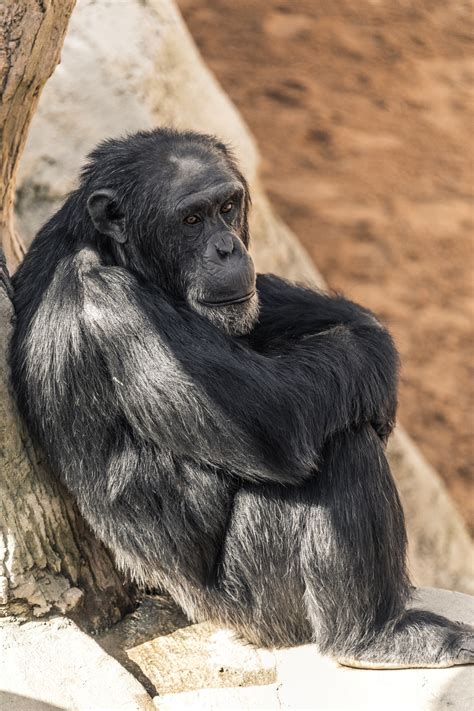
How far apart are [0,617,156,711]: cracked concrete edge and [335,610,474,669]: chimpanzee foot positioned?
940 millimetres

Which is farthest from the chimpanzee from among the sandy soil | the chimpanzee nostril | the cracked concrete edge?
the sandy soil

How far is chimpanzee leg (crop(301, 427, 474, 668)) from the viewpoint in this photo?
4273 millimetres

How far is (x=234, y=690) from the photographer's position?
426 centimetres

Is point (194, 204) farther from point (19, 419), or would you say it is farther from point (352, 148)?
point (352, 148)

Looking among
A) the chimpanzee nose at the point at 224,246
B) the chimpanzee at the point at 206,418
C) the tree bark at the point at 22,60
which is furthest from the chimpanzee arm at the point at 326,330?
the tree bark at the point at 22,60

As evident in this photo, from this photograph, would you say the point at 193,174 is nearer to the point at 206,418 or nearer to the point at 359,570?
the point at 206,418

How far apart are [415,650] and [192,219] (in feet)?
6.80

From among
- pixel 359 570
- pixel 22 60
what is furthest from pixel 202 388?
pixel 22 60

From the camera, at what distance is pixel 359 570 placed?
4.30m

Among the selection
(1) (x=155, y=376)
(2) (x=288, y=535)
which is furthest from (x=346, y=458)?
(1) (x=155, y=376)

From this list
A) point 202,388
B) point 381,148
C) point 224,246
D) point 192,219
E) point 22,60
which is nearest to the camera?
A: point 202,388

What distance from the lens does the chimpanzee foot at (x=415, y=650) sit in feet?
14.1

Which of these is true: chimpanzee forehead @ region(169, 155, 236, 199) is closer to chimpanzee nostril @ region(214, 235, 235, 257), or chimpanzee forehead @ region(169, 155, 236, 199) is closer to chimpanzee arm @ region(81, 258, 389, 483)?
chimpanzee nostril @ region(214, 235, 235, 257)

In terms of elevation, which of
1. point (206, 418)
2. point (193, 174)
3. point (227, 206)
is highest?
point (193, 174)
